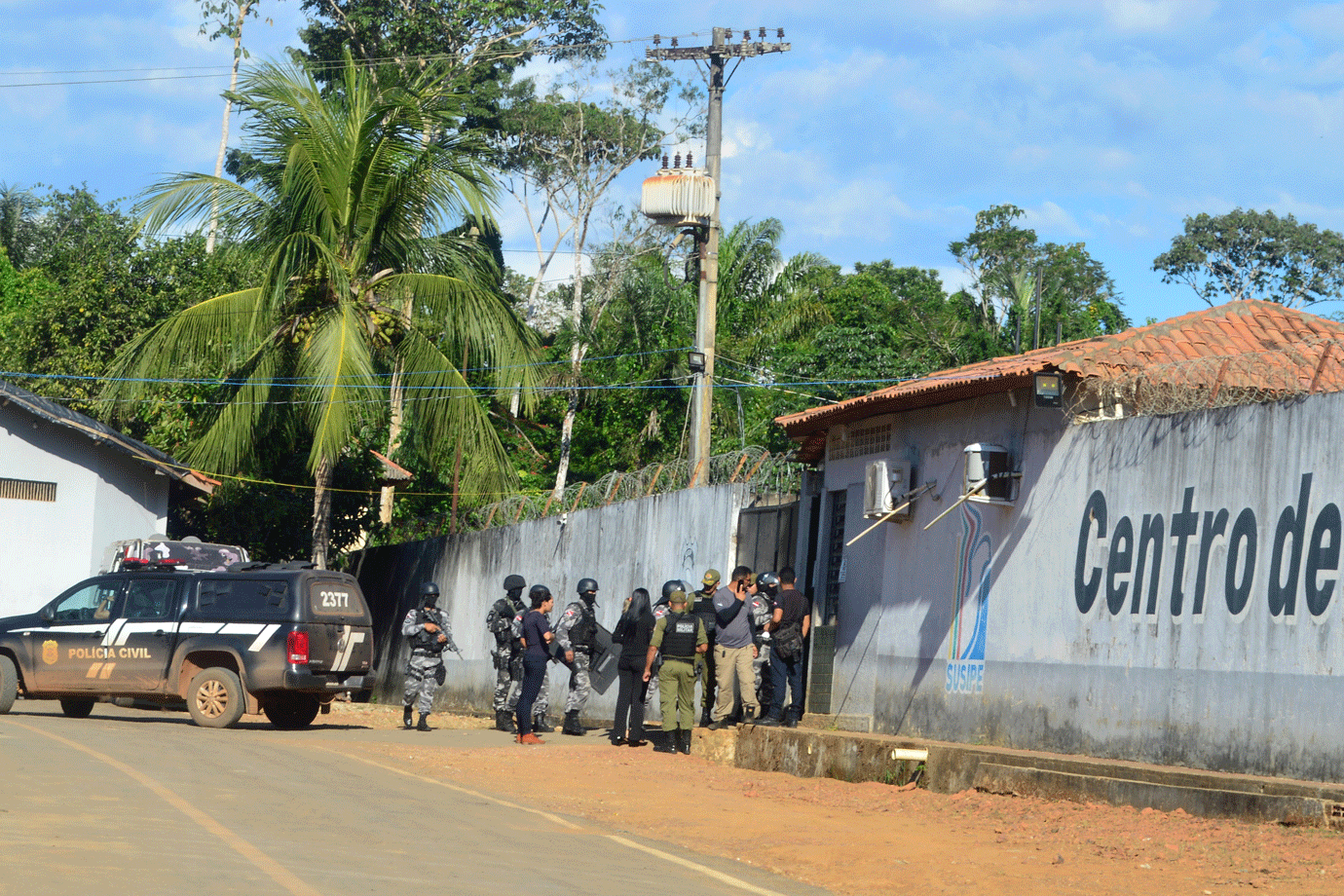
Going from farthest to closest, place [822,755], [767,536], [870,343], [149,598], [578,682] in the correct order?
[870,343], [578,682], [767,536], [149,598], [822,755]

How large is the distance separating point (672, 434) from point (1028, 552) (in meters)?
21.9

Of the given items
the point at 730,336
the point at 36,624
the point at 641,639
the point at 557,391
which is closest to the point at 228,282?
the point at 557,391

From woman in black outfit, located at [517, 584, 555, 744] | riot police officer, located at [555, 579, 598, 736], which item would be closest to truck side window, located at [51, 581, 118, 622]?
woman in black outfit, located at [517, 584, 555, 744]

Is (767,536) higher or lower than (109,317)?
lower

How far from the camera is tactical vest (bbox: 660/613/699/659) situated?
1519 centimetres

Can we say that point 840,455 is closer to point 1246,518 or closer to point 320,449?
point 1246,518

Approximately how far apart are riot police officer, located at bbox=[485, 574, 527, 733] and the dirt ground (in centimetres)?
390

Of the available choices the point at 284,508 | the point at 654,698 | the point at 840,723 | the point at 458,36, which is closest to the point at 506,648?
the point at 654,698

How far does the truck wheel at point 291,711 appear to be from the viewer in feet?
58.0

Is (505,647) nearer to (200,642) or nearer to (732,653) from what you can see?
(200,642)

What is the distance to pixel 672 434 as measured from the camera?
34.4 m

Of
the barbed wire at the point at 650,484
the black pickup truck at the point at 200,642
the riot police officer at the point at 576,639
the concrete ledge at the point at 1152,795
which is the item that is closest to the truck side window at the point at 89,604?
the black pickup truck at the point at 200,642

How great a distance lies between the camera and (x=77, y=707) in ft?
59.9

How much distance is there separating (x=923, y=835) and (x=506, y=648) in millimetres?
8769
